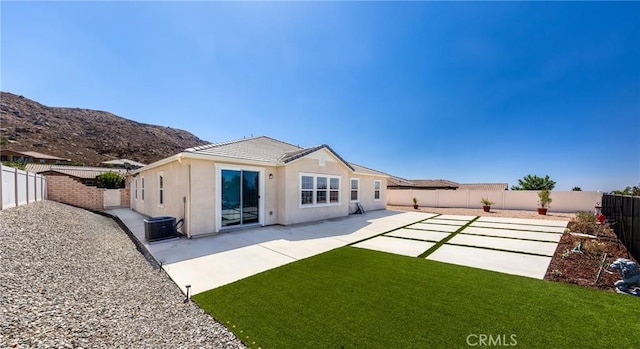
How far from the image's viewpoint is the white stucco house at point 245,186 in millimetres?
8383

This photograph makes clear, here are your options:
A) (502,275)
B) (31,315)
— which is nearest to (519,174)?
(502,275)

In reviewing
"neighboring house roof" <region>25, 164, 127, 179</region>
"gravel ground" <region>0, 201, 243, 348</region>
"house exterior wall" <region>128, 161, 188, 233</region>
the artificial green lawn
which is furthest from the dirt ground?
"neighboring house roof" <region>25, 164, 127, 179</region>

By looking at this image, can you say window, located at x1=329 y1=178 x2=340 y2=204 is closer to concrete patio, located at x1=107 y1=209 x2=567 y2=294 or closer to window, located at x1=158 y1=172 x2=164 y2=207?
concrete patio, located at x1=107 y1=209 x2=567 y2=294

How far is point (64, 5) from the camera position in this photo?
9250 millimetres

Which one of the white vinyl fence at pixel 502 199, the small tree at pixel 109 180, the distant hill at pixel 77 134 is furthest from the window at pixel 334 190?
the distant hill at pixel 77 134

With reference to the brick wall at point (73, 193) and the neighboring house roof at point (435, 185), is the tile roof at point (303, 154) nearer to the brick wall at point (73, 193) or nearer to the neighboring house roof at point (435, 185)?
the brick wall at point (73, 193)

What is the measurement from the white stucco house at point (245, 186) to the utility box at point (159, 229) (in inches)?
17.5

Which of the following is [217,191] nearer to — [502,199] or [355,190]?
[355,190]

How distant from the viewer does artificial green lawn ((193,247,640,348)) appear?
282cm

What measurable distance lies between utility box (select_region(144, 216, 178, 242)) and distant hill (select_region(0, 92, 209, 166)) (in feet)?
167

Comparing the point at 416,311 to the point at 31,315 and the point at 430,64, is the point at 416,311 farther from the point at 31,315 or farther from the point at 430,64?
the point at 430,64

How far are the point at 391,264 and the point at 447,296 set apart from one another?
177 cm

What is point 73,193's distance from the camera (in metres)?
15.9

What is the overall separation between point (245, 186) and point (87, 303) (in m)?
6.40
